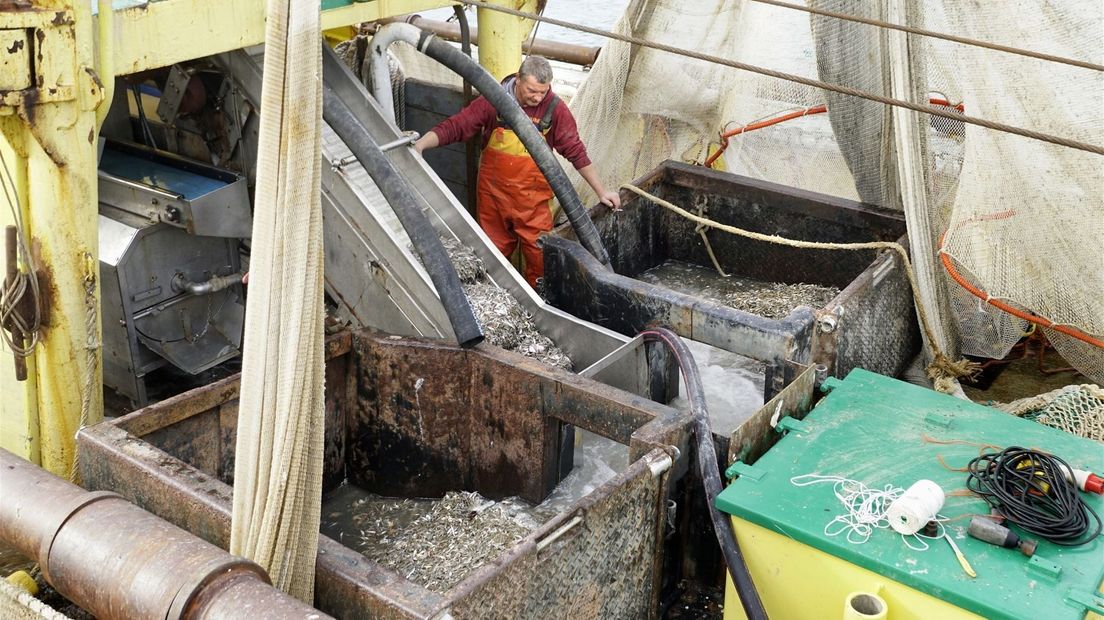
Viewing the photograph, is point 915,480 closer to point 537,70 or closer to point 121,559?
point 121,559

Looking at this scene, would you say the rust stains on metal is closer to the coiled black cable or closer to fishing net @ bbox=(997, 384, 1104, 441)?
the coiled black cable

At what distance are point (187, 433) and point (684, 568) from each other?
6.02ft

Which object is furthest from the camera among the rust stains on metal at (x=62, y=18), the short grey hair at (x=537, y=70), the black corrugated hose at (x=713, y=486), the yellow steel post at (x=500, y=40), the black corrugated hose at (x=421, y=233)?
the yellow steel post at (x=500, y=40)

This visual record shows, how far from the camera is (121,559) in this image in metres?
3.07

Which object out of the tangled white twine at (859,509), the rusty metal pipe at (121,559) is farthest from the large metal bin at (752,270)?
the rusty metal pipe at (121,559)

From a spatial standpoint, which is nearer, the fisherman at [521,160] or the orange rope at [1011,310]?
the orange rope at [1011,310]

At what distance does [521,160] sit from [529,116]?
0.77 ft

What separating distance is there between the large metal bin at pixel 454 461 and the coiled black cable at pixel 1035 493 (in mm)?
955

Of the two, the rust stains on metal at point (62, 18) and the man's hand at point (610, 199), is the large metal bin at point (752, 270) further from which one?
the rust stains on metal at point (62, 18)

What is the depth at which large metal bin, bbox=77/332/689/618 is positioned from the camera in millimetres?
3102

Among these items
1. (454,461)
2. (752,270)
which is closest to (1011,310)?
(752,270)

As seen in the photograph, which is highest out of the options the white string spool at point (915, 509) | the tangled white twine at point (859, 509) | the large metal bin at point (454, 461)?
the white string spool at point (915, 509)

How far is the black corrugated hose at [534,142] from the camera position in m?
5.02

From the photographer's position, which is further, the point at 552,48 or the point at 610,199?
the point at 552,48
